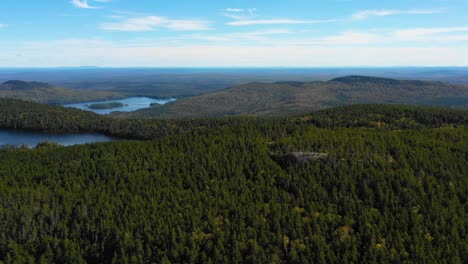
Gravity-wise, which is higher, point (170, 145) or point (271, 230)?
point (170, 145)

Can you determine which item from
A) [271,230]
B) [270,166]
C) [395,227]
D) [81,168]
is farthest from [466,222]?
[81,168]

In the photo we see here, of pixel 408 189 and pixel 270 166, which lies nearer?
pixel 408 189

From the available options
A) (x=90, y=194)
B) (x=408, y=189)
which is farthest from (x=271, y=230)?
(x=90, y=194)

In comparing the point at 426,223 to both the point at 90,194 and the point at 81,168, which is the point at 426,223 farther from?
the point at 81,168

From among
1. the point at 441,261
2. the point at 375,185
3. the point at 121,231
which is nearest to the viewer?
the point at 441,261

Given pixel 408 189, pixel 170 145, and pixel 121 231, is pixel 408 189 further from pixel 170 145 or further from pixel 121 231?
pixel 170 145

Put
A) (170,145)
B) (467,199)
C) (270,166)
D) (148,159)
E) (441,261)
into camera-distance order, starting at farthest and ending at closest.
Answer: (170,145) → (148,159) → (270,166) → (467,199) → (441,261)
